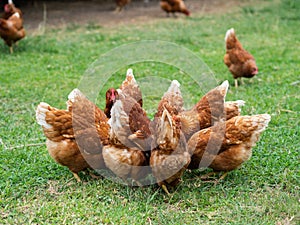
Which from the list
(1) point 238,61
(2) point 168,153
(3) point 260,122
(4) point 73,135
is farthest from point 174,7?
(2) point 168,153

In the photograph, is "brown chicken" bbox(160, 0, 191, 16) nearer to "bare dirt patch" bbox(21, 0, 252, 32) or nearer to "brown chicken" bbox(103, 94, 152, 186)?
"bare dirt patch" bbox(21, 0, 252, 32)

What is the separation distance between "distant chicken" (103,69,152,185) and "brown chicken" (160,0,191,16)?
27.3 ft

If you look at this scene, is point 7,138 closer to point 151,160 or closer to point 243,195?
point 151,160

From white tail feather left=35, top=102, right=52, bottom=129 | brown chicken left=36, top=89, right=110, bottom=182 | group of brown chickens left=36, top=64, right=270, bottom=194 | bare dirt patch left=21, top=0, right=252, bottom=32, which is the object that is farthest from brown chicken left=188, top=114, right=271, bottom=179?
bare dirt patch left=21, top=0, right=252, bottom=32

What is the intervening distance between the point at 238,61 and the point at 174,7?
550cm

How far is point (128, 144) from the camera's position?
13.2 ft

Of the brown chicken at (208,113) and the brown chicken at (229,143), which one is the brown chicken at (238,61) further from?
the brown chicken at (229,143)

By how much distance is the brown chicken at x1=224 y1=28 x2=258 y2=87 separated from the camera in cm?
692

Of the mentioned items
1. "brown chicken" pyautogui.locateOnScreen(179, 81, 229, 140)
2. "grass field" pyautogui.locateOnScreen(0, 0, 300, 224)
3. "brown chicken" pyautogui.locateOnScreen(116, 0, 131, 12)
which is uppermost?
"brown chicken" pyautogui.locateOnScreen(179, 81, 229, 140)

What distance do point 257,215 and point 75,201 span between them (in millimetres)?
1588

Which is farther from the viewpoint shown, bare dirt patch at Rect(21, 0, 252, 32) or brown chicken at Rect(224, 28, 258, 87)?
bare dirt patch at Rect(21, 0, 252, 32)

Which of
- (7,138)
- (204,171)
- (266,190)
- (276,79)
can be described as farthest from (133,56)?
(266,190)

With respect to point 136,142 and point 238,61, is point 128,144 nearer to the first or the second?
point 136,142

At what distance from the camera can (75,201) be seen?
3912 millimetres
